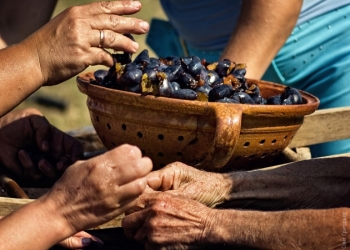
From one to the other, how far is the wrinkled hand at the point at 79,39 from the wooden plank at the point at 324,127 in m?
0.76

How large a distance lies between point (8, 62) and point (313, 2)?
1.45 m

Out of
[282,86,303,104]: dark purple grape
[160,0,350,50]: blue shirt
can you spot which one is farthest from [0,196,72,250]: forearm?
[160,0,350,50]: blue shirt

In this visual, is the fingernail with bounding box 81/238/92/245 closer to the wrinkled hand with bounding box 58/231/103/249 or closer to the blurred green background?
the wrinkled hand with bounding box 58/231/103/249

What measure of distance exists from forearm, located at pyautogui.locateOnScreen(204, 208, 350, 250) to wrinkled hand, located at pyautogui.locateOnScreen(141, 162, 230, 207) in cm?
18

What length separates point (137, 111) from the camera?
6.21 ft

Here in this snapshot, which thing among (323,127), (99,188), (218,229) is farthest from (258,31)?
(99,188)

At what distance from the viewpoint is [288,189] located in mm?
1951

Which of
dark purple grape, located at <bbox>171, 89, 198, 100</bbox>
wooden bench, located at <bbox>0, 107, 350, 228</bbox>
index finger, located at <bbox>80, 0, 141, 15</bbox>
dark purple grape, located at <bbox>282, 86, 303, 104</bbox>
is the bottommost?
wooden bench, located at <bbox>0, 107, 350, 228</bbox>

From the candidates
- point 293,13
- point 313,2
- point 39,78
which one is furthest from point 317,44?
point 39,78

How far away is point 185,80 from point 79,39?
342 mm

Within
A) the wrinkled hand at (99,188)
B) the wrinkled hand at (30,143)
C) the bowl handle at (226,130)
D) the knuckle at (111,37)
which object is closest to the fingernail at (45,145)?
the wrinkled hand at (30,143)

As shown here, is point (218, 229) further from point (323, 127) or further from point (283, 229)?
point (323, 127)

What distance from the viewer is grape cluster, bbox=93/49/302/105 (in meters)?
1.86

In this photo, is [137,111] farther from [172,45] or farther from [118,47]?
[172,45]
